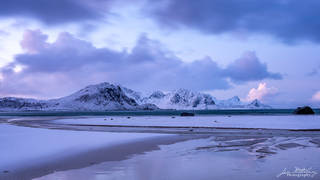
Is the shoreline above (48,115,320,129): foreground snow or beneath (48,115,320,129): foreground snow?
above

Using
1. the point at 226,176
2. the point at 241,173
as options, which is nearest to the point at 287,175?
the point at 241,173

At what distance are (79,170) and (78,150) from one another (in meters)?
5.33

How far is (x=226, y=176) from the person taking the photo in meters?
9.80
